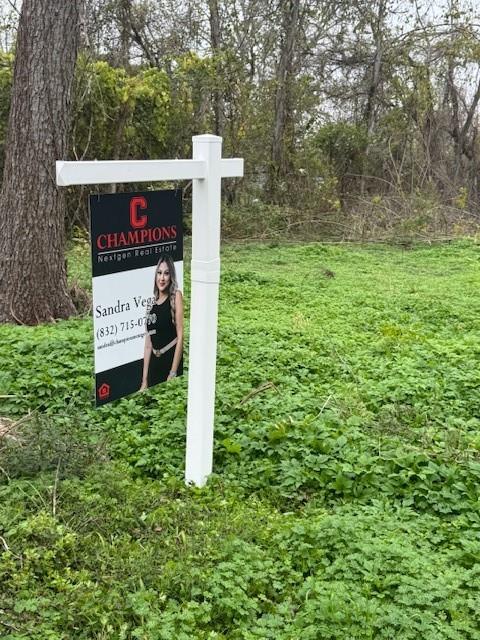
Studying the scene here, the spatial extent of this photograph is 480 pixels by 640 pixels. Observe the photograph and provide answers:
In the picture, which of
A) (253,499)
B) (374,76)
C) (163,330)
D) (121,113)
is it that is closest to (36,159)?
(163,330)

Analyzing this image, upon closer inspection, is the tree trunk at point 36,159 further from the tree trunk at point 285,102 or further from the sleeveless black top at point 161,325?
the tree trunk at point 285,102

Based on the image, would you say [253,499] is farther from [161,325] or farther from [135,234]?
[135,234]

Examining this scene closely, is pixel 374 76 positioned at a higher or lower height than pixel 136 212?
higher

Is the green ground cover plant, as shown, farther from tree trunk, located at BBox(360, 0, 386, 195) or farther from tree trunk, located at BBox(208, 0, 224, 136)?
tree trunk, located at BBox(360, 0, 386, 195)

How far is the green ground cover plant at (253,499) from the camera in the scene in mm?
2359

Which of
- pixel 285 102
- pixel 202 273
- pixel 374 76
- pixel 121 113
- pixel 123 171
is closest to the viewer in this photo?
pixel 123 171

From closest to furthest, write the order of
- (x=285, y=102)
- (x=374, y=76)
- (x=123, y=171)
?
(x=123, y=171) → (x=285, y=102) → (x=374, y=76)

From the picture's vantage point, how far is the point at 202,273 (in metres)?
3.12

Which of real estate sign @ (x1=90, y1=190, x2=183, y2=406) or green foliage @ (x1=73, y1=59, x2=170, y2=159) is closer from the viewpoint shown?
real estate sign @ (x1=90, y1=190, x2=183, y2=406)

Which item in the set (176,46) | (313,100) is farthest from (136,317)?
(313,100)

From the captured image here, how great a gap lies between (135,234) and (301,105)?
43.7ft

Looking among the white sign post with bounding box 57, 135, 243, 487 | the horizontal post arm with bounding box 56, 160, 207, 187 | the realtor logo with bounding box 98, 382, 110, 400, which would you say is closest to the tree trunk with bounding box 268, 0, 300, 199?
the white sign post with bounding box 57, 135, 243, 487

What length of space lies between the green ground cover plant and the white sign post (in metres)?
0.21

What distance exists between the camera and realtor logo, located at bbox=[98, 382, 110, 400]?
9.46ft
